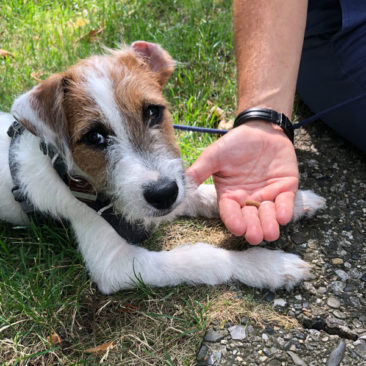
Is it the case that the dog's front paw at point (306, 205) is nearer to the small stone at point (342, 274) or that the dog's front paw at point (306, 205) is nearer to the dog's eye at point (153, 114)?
the small stone at point (342, 274)

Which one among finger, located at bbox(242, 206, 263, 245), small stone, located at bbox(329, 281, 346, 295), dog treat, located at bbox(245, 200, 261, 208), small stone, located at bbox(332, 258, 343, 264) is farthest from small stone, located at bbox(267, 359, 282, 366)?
dog treat, located at bbox(245, 200, 261, 208)

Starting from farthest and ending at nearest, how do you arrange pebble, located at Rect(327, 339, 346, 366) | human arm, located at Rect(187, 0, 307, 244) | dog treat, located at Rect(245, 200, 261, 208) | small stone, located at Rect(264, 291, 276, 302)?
dog treat, located at Rect(245, 200, 261, 208), human arm, located at Rect(187, 0, 307, 244), small stone, located at Rect(264, 291, 276, 302), pebble, located at Rect(327, 339, 346, 366)

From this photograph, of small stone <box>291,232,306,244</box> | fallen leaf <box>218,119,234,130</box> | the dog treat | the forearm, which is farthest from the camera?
fallen leaf <box>218,119,234,130</box>

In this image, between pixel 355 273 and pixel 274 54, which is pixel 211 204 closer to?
pixel 355 273

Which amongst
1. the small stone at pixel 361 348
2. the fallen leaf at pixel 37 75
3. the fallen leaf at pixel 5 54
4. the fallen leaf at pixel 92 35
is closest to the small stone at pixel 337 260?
the small stone at pixel 361 348

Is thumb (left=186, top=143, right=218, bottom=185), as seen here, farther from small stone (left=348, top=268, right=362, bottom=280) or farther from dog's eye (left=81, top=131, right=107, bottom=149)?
small stone (left=348, top=268, right=362, bottom=280)

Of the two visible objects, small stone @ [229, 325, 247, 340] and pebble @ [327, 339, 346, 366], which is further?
small stone @ [229, 325, 247, 340]

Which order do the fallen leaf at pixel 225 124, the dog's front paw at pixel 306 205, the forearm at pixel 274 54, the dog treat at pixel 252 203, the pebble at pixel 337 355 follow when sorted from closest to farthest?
the pebble at pixel 337 355
the dog treat at pixel 252 203
the dog's front paw at pixel 306 205
the forearm at pixel 274 54
the fallen leaf at pixel 225 124
